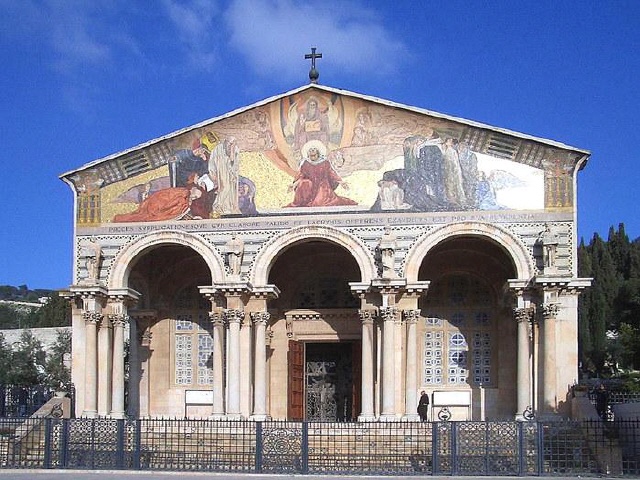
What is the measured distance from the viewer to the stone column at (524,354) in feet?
81.9

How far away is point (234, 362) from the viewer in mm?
26125

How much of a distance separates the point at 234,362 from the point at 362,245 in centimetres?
481

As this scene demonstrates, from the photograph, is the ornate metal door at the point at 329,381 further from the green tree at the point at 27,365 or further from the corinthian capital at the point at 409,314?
the green tree at the point at 27,365

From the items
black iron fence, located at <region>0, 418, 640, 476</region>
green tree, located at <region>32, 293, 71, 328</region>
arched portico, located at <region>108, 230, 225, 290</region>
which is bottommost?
black iron fence, located at <region>0, 418, 640, 476</region>

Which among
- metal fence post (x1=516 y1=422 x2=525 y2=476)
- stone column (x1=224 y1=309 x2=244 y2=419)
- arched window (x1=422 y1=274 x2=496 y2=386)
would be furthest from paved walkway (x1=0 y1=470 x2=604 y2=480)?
arched window (x1=422 y1=274 x2=496 y2=386)

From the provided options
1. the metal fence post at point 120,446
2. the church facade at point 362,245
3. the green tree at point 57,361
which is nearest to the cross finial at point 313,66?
the church facade at point 362,245

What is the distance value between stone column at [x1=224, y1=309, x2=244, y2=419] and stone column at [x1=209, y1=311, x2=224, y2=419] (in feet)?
1.31

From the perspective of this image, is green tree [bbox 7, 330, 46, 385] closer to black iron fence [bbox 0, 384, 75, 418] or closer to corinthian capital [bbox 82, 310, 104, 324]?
black iron fence [bbox 0, 384, 75, 418]

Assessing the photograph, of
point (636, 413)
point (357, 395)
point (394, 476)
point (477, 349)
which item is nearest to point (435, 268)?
point (477, 349)

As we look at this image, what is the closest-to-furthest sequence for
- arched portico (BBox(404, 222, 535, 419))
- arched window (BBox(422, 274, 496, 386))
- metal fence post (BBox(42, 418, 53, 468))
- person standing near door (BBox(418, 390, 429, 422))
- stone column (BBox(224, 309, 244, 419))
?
metal fence post (BBox(42, 418, 53, 468)), stone column (BBox(224, 309, 244, 419)), person standing near door (BBox(418, 390, 429, 422)), arched portico (BBox(404, 222, 535, 419)), arched window (BBox(422, 274, 496, 386))

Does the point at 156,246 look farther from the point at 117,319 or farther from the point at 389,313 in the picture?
the point at 389,313

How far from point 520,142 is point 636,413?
26.8ft

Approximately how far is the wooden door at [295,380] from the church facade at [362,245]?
1.8 inches

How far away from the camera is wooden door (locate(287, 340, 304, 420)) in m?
28.8
